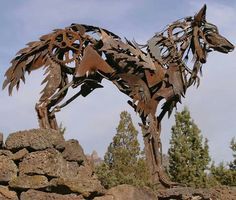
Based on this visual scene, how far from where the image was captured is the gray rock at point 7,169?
6.25m

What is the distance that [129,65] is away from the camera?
869 centimetres

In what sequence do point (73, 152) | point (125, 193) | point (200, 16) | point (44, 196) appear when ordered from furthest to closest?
1. point (200, 16)
2. point (73, 152)
3. point (125, 193)
4. point (44, 196)

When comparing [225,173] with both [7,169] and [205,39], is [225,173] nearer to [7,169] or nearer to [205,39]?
[205,39]

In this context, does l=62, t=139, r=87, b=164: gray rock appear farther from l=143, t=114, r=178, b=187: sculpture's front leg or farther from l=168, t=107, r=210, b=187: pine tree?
l=168, t=107, r=210, b=187: pine tree

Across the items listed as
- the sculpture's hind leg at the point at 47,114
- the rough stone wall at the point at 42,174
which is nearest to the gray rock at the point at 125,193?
the rough stone wall at the point at 42,174

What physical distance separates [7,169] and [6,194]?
0.93 feet

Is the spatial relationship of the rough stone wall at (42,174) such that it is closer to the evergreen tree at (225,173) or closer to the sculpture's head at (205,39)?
the sculpture's head at (205,39)

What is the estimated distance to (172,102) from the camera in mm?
8617

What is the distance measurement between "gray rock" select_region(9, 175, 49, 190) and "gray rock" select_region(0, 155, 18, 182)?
8 cm

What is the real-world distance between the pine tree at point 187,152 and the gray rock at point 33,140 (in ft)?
26.3

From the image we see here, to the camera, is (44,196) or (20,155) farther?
(20,155)

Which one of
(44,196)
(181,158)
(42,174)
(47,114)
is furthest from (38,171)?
(181,158)

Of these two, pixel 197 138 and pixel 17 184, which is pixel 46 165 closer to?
pixel 17 184

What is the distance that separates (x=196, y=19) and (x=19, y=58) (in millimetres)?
2801
